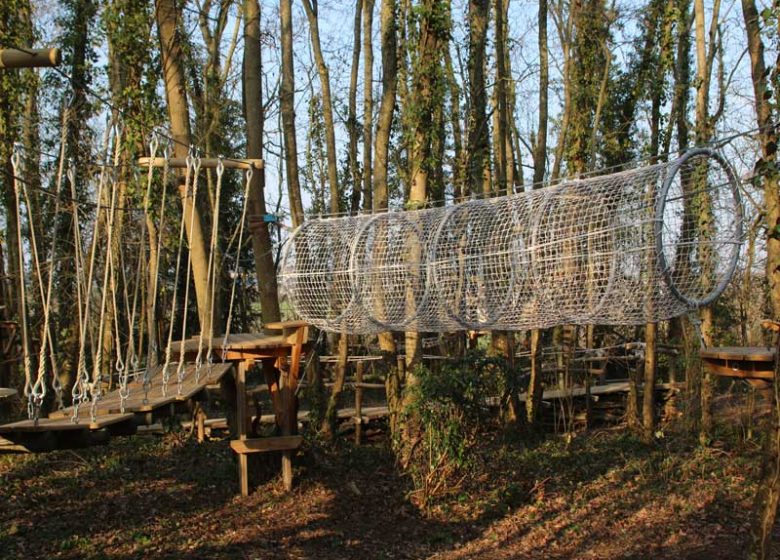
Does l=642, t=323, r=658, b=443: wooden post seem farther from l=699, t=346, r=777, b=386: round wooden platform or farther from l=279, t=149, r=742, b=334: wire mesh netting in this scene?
l=699, t=346, r=777, b=386: round wooden platform

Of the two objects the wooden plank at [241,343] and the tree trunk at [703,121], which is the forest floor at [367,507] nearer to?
the tree trunk at [703,121]

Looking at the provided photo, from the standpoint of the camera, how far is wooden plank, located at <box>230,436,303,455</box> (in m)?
6.61

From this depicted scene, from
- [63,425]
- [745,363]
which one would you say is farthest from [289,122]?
[63,425]

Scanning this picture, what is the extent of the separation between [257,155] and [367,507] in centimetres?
327

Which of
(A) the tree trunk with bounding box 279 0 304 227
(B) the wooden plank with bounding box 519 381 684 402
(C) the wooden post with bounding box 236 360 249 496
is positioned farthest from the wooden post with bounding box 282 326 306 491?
(B) the wooden plank with bounding box 519 381 684 402

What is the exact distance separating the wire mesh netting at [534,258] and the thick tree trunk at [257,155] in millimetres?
963

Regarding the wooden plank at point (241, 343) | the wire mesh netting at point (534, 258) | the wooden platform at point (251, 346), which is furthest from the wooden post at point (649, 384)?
the wooden plank at point (241, 343)

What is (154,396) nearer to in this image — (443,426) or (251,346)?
(251,346)

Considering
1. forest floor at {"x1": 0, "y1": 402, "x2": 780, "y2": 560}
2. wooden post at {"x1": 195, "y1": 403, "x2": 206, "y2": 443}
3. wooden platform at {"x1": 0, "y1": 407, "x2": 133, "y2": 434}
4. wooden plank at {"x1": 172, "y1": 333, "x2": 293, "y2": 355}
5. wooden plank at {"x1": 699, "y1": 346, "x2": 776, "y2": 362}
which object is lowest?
forest floor at {"x1": 0, "y1": 402, "x2": 780, "y2": 560}

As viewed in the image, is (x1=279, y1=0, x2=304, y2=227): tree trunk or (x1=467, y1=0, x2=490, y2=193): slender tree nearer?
(x1=467, y1=0, x2=490, y2=193): slender tree

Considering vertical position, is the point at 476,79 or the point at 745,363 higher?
the point at 476,79

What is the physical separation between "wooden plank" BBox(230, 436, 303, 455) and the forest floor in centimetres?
46

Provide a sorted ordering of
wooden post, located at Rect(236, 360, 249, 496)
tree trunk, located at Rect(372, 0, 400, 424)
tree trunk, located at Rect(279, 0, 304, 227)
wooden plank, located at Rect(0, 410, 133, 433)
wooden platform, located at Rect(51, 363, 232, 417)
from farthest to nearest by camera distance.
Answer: tree trunk, located at Rect(279, 0, 304, 227) → tree trunk, located at Rect(372, 0, 400, 424) → wooden post, located at Rect(236, 360, 249, 496) → wooden platform, located at Rect(51, 363, 232, 417) → wooden plank, located at Rect(0, 410, 133, 433)

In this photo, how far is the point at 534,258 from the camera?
515cm
